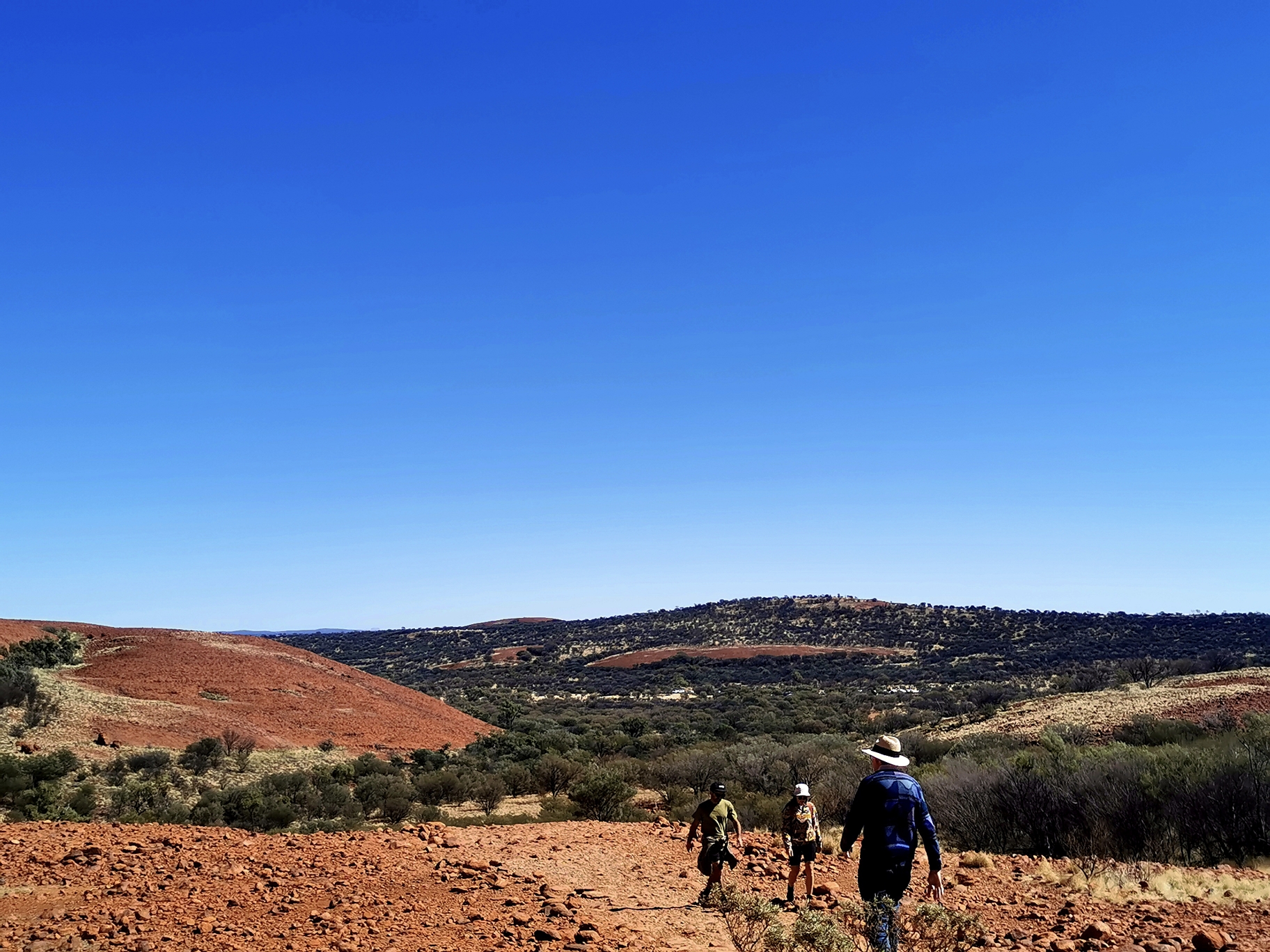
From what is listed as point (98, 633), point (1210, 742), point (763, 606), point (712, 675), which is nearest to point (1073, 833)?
point (1210, 742)

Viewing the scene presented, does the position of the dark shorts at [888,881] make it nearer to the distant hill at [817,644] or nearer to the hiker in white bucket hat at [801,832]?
the hiker in white bucket hat at [801,832]

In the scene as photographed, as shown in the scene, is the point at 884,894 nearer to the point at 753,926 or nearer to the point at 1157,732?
the point at 753,926

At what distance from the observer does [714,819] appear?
932 cm

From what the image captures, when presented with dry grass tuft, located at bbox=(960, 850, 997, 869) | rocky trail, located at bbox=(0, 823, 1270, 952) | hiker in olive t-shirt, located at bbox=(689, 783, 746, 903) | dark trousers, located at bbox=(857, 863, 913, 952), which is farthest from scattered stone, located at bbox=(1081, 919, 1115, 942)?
hiker in olive t-shirt, located at bbox=(689, 783, 746, 903)

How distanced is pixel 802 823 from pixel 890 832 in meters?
2.64

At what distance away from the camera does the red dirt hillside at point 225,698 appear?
85.1 feet

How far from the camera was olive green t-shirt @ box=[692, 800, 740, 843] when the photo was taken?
30.4 ft

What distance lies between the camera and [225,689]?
32.8 m

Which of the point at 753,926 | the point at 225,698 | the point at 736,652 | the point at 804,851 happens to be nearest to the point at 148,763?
the point at 225,698

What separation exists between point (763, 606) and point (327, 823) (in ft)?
281

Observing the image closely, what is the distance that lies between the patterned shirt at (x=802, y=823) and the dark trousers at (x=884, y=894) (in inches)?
88.5

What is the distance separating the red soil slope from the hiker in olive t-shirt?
5921 cm

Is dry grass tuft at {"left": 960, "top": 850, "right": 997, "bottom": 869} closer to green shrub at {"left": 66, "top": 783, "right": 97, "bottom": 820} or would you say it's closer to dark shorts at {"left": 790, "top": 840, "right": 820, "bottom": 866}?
dark shorts at {"left": 790, "top": 840, "right": 820, "bottom": 866}

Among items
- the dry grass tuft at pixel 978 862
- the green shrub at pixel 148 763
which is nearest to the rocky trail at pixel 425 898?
the dry grass tuft at pixel 978 862
